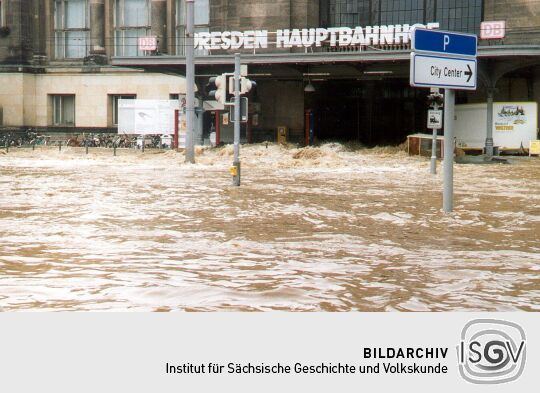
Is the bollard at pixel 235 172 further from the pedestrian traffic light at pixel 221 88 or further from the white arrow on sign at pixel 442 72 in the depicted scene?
the white arrow on sign at pixel 442 72

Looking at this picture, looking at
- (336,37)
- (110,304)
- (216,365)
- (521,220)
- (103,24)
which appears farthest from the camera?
(103,24)

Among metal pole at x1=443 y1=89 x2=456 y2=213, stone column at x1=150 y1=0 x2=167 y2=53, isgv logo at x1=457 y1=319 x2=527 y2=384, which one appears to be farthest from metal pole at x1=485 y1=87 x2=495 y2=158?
isgv logo at x1=457 y1=319 x2=527 y2=384

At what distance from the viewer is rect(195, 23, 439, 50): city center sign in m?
38.0

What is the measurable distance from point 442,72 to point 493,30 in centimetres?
2466

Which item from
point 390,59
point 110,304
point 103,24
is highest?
point 103,24

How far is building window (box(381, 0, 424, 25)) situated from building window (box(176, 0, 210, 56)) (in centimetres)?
1082

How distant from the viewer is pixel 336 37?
1640 inches

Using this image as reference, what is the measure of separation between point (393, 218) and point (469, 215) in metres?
1.49

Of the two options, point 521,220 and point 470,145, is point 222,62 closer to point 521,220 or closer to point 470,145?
point 470,145

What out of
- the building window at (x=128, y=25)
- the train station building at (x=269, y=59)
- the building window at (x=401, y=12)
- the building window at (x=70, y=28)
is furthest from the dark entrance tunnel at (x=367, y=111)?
the building window at (x=70, y=28)

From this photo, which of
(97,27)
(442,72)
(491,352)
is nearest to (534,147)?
(442,72)

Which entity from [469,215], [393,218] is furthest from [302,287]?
[469,215]

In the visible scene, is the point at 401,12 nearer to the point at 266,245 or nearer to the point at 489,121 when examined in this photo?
the point at 489,121

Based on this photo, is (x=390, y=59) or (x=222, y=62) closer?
(x=390, y=59)
